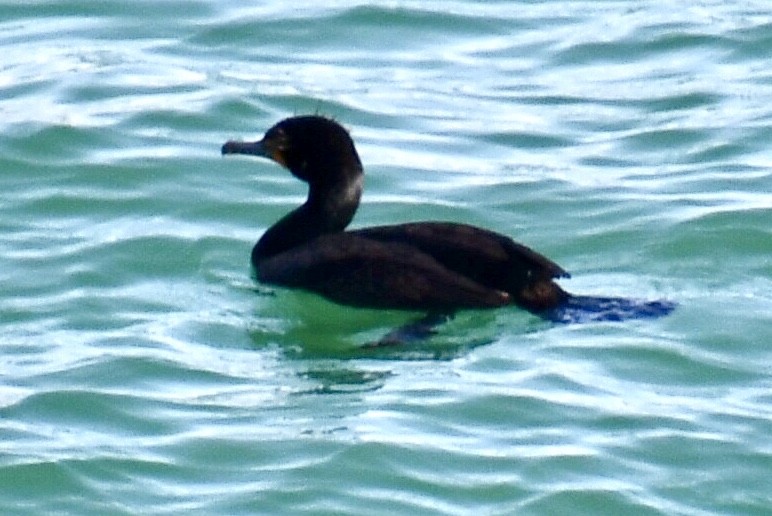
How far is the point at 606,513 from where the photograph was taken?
9.16 m

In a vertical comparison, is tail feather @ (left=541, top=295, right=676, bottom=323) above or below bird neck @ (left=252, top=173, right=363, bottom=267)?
below

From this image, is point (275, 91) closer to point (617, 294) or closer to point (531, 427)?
point (617, 294)

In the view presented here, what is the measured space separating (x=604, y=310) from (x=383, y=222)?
7.67ft

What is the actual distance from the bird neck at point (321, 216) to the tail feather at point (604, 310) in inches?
52.2

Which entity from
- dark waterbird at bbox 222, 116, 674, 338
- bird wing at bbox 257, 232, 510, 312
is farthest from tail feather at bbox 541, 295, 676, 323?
bird wing at bbox 257, 232, 510, 312

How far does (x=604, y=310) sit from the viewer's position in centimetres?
1144

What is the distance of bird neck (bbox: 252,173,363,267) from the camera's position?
486 inches

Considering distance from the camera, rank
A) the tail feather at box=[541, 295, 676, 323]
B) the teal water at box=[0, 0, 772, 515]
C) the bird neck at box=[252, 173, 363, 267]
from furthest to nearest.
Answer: the bird neck at box=[252, 173, 363, 267]
the tail feather at box=[541, 295, 676, 323]
the teal water at box=[0, 0, 772, 515]

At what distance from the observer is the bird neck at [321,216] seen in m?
12.3

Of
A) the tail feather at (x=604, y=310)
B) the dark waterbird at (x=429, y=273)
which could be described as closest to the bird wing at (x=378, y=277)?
the dark waterbird at (x=429, y=273)

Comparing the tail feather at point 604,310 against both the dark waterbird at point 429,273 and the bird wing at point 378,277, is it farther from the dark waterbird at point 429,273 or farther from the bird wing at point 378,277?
the bird wing at point 378,277

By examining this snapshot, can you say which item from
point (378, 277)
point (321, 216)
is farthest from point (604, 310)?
point (321, 216)

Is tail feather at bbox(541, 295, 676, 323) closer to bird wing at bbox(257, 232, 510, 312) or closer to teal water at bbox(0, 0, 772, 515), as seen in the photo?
teal water at bbox(0, 0, 772, 515)

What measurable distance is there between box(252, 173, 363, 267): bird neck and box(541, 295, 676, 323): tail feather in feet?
4.35
